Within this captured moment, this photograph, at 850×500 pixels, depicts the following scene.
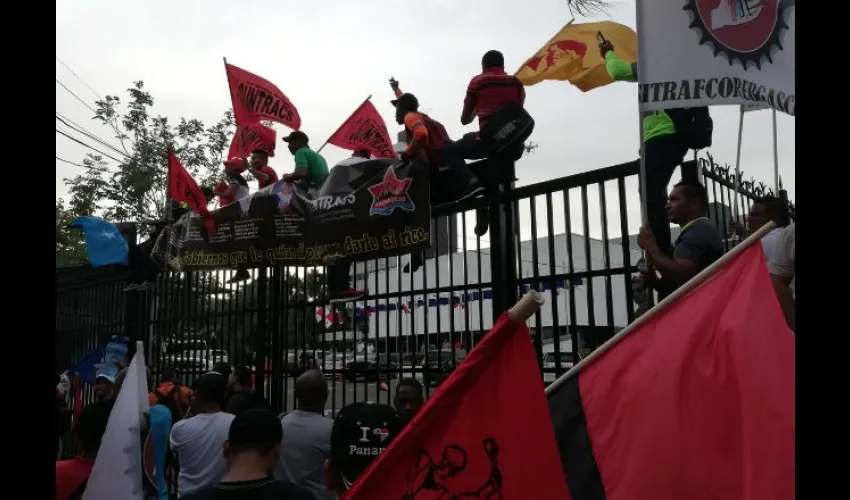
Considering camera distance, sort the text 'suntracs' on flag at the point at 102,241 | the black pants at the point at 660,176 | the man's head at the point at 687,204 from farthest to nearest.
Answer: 1. the text 'suntracs' on flag at the point at 102,241
2. the black pants at the point at 660,176
3. the man's head at the point at 687,204

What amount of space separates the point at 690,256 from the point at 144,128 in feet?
60.7

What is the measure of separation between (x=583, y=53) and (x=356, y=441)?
3532mm

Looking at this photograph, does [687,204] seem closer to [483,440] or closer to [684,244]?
[684,244]

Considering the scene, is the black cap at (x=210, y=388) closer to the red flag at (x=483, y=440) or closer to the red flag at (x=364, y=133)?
the red flag at (x=483, y=440)

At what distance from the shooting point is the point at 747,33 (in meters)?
3.54

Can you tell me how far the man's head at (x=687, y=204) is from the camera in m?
4.10

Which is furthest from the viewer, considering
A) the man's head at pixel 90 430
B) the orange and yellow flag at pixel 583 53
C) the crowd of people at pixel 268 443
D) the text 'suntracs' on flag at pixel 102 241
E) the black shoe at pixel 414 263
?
the text 'suntracs' on flag at pixel 102 241

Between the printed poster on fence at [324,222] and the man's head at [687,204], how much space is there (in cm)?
207

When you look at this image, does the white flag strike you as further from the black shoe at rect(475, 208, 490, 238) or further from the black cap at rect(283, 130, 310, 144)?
the black cap at rect(283, 130, 310, 144)

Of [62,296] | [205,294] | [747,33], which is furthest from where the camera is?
[62,296]

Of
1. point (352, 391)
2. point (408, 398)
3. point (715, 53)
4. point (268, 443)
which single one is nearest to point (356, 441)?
point (268, 443)

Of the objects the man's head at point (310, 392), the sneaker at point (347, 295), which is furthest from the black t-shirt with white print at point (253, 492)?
the sneaker at point (347, 295)
